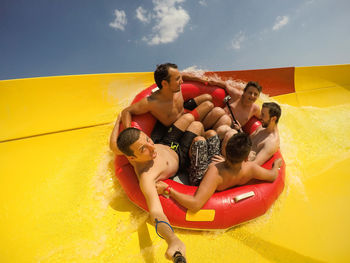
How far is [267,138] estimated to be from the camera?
186 cm

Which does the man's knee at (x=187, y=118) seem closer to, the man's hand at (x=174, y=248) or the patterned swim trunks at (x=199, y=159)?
the patterned swim trunks at (x=199, y=159)

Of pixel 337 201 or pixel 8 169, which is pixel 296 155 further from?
pixel 8 169

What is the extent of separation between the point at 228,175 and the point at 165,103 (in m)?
0.98

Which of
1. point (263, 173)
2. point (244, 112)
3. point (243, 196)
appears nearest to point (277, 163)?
point (263, 173)

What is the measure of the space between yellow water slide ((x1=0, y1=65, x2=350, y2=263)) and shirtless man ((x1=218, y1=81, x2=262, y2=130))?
74cm

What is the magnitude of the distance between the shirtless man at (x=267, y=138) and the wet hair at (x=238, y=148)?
0.56 meters

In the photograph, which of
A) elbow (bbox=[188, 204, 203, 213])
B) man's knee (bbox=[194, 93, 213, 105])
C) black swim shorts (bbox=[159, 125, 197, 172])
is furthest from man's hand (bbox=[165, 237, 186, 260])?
man's knee (bbox=[194, 93, 213, 105])

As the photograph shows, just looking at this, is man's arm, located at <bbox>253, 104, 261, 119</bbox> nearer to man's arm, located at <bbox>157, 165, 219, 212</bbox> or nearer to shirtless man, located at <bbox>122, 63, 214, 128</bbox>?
shirtless man, located at <bbox>122, 63, 214, 128</bbox>

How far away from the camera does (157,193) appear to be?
51.8 inches

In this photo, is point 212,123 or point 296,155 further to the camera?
point 296,155

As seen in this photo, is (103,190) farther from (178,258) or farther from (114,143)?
(178,258)

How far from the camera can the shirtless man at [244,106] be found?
2146 mm

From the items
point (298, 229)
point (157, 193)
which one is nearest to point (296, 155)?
point (298, 229)

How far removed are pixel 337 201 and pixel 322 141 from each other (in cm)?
118
